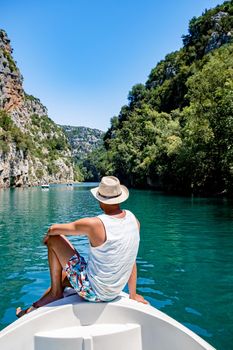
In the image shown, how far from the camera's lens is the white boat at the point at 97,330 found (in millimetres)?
3088

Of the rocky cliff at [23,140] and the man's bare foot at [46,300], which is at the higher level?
the rocky cliff at [23,140]

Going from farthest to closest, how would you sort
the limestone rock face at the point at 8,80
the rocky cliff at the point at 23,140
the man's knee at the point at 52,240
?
the limestone rock face at the point at 8,80 < the rocky cliff at the point at 23,140 < the man's knee at the point at 52,240

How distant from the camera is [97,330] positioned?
129 inches

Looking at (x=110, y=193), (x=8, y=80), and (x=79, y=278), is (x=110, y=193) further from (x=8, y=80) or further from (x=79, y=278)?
(x=8, y=80)

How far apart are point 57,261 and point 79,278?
1.19 feet

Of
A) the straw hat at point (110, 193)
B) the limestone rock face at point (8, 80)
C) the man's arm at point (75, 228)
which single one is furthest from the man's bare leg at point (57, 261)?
the limestone rock face at point (8, 80)

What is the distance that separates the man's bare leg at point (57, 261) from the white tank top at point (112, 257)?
34cm

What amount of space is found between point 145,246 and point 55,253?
7514 mm

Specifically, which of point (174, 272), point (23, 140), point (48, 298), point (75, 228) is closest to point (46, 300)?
point (48, 298)

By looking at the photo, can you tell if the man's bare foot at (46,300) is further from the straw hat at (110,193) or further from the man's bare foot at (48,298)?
the straw hat at (110,193)

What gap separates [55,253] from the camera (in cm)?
392

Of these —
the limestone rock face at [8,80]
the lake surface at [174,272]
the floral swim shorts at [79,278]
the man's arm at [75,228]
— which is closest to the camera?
the man's arm at [75,228]

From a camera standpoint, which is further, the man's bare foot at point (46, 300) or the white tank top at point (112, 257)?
the man's bare foot at point (46, 300)

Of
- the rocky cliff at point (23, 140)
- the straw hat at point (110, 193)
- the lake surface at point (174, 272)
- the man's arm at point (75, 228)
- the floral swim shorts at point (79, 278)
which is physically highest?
the rocky cliff at point (23, 140)
